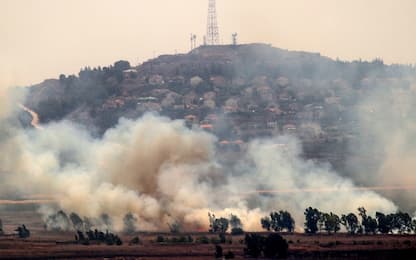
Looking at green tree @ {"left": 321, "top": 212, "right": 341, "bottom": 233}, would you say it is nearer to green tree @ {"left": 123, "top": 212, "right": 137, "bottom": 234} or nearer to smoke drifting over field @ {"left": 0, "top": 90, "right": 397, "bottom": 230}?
smoke drifting over field @ {"left": 0, "top": 90, "right": 397, "bottom": 230}

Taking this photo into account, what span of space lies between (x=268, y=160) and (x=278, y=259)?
68.7m

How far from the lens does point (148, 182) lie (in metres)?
156

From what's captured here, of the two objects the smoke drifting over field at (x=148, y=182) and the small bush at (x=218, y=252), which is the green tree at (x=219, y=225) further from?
the small bush at (x=218, y=252)

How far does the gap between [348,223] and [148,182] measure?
25.6m

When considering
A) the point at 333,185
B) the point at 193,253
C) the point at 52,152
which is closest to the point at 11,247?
the point at 193,253

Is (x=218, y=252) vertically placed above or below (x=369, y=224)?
below

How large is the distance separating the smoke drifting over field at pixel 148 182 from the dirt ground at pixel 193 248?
7.12 metres

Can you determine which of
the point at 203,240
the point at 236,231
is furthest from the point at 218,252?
the point at 236,231

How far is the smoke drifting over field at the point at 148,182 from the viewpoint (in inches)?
5891

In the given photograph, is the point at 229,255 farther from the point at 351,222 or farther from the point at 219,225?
the point at 351,222

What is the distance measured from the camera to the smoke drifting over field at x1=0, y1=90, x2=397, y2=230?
150 m

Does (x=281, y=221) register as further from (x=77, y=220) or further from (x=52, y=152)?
(x=52, y=152)

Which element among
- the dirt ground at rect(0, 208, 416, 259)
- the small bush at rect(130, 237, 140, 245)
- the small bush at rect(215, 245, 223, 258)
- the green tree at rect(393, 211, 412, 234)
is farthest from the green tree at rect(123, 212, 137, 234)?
the green tree at rect(393, 211, 412, 234)

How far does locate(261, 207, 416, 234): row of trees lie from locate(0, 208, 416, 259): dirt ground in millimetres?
2692
